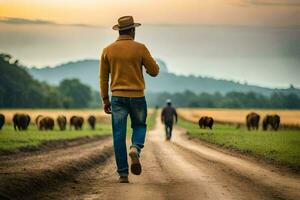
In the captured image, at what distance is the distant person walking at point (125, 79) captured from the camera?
11.0 m

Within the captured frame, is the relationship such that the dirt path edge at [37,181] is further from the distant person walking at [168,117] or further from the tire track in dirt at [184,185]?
the distant person walking at [168,117]

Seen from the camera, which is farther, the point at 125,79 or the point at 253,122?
the point at 253,122

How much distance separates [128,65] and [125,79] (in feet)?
0.74

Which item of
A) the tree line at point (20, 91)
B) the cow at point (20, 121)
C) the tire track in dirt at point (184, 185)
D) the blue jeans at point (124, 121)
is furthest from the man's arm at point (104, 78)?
the tree line at point (20, 91)

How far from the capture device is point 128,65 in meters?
11.0

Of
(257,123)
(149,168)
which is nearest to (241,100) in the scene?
(257,123)

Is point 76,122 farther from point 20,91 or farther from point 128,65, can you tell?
point 20,91

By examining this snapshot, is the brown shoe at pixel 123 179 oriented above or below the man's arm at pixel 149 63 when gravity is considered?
below

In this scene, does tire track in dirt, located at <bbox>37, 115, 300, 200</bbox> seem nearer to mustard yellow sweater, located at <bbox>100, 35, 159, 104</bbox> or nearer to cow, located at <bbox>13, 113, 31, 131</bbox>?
mustard yellow sweater, located at <bbox>100, 35, 159, 104</bbox>

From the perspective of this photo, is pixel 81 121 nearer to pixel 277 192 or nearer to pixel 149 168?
pixel 149 168

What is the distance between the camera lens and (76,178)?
12.3 metres

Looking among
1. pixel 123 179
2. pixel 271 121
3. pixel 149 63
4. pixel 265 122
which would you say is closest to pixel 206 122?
pixel 271 121

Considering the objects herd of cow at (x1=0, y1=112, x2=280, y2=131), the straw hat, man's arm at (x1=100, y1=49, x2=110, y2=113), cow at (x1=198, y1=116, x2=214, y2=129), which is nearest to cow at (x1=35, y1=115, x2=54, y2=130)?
herd of cow at (x1=0, y1=112, x2=280, y2=131)

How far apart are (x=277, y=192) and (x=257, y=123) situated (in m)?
35.2
